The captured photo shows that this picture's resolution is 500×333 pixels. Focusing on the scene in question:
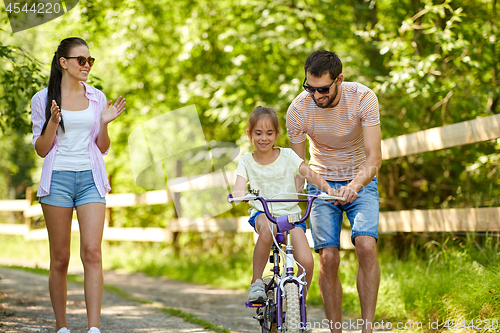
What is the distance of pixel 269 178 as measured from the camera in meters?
3.09

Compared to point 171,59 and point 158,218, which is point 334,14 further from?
point 158,218

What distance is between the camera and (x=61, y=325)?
311cm

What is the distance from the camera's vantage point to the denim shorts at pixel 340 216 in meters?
3.11

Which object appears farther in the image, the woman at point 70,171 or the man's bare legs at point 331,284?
the man's bare legs at point 331,284

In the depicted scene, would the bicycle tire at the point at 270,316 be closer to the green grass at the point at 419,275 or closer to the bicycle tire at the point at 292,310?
the bicycle tire at the point at 292,310

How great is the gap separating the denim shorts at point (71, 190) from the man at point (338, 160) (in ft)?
4.28

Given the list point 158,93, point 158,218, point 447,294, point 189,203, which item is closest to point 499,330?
point 447,294

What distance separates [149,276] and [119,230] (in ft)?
5.73

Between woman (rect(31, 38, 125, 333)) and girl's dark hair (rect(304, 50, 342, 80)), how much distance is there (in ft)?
4.11

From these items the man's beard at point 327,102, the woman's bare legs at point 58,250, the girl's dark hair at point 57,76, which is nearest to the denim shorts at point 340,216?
the man's beard at point 327,102

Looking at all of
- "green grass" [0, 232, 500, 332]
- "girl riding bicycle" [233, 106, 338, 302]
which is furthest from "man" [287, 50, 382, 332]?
"green grass" [0, 232, 500, 332]

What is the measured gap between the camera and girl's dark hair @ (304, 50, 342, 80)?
10.0 ft

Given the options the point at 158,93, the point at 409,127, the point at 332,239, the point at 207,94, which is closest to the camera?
the point at 332,239

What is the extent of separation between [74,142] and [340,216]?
5.73 feet
